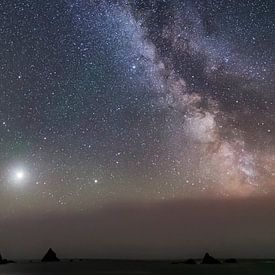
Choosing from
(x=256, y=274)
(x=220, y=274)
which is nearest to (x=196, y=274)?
(x=220, y=274)

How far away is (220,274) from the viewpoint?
143 meters

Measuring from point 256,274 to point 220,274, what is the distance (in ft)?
40.7

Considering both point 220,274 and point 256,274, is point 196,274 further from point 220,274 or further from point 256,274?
point 256,274

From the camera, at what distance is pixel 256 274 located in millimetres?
137875

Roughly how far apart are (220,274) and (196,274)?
27.3 ft

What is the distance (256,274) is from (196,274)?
20.4 m
